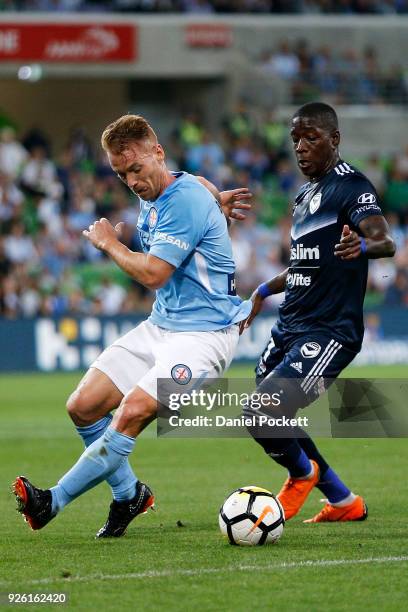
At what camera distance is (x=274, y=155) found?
28469 millimetres

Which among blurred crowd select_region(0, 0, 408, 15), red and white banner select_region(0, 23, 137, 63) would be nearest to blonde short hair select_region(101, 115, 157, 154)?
red and white banner select_region(0, 23, 137, 63)

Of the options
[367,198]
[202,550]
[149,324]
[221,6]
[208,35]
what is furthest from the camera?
[221,6]

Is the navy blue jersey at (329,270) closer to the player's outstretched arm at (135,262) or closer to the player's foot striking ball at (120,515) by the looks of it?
the player's outstretched arm at (135,262)

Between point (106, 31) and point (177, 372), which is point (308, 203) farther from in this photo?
point (106, 31)

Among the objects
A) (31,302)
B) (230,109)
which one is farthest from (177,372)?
(230,109)

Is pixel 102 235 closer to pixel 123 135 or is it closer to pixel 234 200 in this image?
pixel 123 135

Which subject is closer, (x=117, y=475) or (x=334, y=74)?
(x=117, y=475)

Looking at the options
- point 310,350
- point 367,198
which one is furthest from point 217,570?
point 367,198

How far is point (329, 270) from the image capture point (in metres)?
7.87

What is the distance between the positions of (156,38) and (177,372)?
2323 centimetres

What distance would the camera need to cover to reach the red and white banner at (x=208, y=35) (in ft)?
97.8

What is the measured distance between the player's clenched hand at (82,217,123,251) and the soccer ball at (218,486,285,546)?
161 centimetres

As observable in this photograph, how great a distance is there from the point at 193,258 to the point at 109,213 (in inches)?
681

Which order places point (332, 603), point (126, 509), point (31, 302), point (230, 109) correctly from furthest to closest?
point (230, 109), point (31, 302), point (126, 509), point (332, 603)
